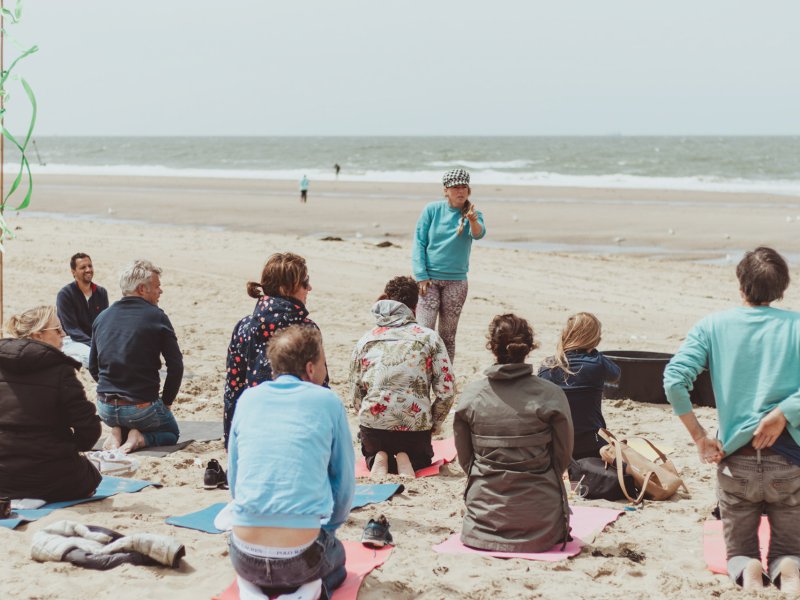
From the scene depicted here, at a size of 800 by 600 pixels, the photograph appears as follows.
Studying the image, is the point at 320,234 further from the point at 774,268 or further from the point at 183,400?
the point at 774,268

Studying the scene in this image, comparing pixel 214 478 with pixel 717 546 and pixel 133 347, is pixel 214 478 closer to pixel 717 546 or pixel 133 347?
pixel 133 347

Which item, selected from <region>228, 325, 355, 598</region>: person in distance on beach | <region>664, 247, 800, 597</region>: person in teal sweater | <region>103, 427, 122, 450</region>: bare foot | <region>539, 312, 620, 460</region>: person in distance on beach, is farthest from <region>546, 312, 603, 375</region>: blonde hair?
<region>103, 427, 122, 450</region>: bare foot

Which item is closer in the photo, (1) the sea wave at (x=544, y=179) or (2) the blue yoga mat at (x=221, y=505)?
(2) the blue yoga mat at (x=221, y=505)

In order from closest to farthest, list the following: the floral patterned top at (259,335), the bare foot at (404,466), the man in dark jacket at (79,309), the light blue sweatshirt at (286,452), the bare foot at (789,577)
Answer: the light blue sweatshirt at (286,452) < the bare foot at (789,577) < the floral patterned top at (259,335) < the bare foot at (404,466) < the man in dark jacket at (79,309)

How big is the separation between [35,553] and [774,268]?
10.7 ft

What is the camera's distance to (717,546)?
13.7ft

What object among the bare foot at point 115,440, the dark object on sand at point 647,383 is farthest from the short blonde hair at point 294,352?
the dark object on sand at point 647,383

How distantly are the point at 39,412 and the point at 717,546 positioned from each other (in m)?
3.25

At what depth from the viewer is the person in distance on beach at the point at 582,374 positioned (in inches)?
197

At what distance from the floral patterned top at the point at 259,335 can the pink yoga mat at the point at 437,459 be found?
912 millimetres

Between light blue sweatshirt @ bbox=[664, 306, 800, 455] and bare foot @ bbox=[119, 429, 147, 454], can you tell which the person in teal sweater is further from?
bare foot @ bbox=[119, 429, 147, 454]

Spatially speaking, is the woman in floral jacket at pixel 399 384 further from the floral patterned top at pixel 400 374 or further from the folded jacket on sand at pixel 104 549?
the folded jacket on sand at pixel 104 549

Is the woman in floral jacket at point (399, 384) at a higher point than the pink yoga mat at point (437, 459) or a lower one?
higher

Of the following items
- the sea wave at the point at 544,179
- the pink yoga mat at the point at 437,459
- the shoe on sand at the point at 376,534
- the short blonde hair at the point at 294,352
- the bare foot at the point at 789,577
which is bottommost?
the pink yoga mat at the point at 437,459
